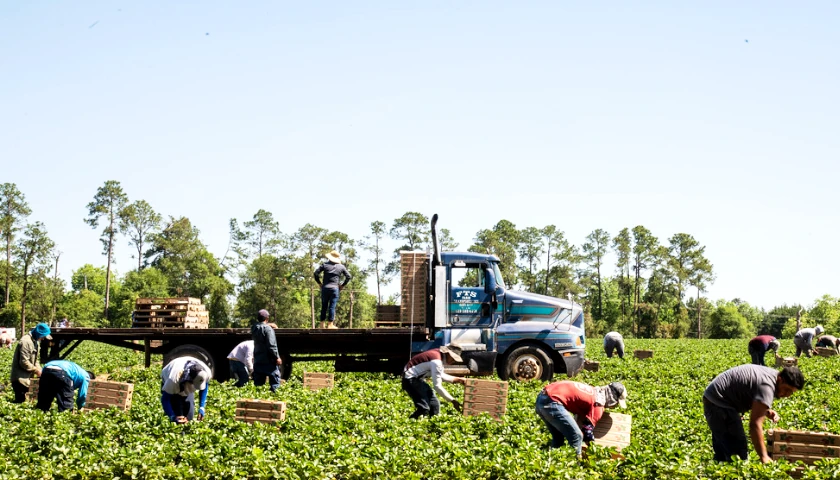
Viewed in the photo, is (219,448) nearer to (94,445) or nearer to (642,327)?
(94,445)

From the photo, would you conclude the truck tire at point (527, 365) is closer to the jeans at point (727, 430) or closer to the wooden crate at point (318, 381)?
the wooden crate at point (318, 381)

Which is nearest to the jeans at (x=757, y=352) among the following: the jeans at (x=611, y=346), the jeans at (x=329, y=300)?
the jeans at (x=329, y=300)

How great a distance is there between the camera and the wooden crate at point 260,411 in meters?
11.1

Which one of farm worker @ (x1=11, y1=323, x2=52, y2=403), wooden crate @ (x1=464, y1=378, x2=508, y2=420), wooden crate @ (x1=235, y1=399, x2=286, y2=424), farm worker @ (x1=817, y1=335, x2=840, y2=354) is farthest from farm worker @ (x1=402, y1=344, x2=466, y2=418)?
farm worker @ (x1=817, y1=335, x2=840, y2=354)

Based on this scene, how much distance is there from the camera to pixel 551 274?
284 ft

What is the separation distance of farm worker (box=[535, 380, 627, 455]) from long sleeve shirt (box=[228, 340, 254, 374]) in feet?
27.6

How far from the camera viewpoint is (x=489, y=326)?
1652 cm

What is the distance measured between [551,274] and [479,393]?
75994mm

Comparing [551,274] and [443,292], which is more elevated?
[551,274]

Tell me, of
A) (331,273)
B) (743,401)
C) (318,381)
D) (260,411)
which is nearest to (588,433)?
(743,401)

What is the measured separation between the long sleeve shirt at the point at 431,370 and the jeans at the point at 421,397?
0.39ft

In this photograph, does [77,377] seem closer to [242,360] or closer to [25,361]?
[25,361]

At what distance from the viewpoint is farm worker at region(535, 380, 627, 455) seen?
8.66 m

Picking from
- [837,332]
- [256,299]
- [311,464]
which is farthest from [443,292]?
[837,332]
